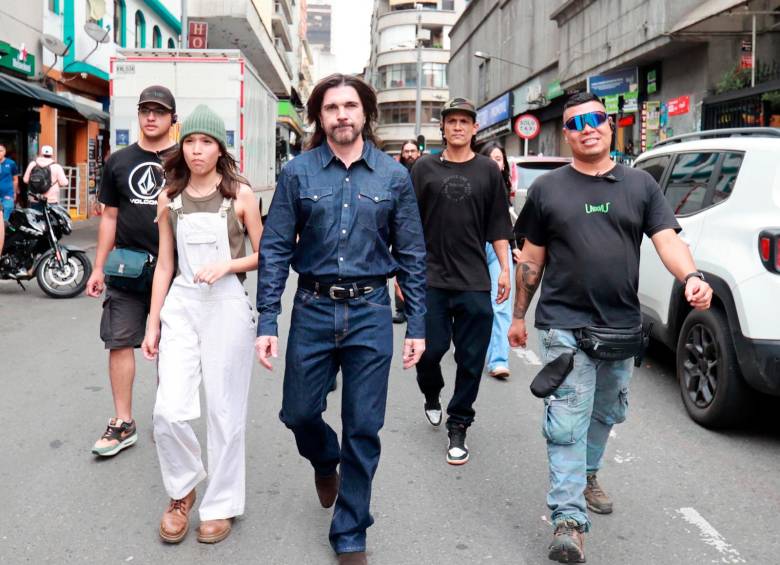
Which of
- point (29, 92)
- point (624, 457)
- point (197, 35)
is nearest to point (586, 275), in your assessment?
point (624, 457)

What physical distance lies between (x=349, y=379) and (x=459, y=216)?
1.70 metres

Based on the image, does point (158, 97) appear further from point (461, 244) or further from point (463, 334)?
point (463, 334)

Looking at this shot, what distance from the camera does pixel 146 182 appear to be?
180 inches

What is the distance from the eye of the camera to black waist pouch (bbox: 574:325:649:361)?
358 cm

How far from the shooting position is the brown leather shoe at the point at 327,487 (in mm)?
3947

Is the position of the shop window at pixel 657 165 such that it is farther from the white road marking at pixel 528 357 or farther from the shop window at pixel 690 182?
the white road marking at pixel 528 357

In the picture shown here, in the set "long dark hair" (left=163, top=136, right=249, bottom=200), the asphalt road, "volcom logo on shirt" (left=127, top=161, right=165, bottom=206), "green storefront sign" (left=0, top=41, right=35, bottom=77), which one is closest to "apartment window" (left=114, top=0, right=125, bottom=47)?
"green storefront sign" (left=0, top=41, right=35, bottom=77)

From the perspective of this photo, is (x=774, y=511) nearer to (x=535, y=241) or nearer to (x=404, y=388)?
(x=535, y=241)

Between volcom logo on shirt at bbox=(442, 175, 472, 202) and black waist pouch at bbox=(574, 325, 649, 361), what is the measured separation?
150 cm

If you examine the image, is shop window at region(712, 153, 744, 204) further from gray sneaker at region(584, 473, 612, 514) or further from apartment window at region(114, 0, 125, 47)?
apartment window at region(114, 0, 125, 47)

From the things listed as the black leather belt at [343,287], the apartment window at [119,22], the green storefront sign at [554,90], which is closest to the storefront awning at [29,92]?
the apartment window at [119,22]

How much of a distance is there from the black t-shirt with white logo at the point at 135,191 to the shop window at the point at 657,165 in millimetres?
3922

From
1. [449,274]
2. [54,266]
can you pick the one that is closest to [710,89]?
[54,266]

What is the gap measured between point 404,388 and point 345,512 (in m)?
3.15
